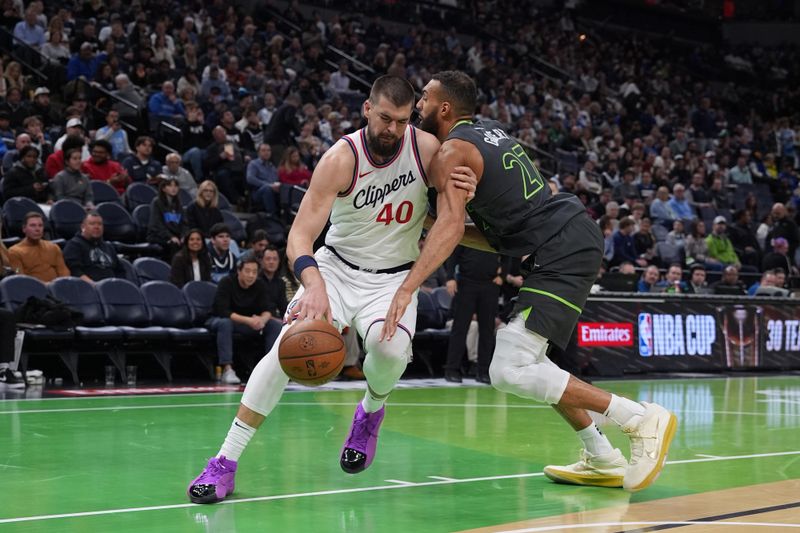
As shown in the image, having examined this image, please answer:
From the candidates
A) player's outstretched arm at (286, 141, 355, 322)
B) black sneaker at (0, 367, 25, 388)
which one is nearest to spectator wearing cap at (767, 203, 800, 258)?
black sneaker at (0, 367, 25, 388)

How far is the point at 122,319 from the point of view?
10609mm

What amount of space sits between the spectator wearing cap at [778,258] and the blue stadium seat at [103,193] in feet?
35.9

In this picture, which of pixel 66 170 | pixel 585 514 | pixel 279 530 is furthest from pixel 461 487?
pixel 66 170

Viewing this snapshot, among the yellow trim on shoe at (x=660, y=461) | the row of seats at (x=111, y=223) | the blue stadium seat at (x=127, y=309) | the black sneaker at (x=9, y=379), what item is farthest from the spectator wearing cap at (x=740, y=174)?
the yellow trim on shoe at (x=660, y=461)

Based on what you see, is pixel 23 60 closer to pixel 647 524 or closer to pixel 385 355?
pixel 385 355

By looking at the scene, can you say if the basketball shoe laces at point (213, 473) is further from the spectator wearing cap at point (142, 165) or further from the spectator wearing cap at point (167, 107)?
the spectator wearing cap at point (167, 107)

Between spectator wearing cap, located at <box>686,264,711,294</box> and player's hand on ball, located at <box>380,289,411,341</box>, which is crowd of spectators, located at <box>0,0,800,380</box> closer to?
spectator wearing cap, located at <box>686,264,711,294</box>

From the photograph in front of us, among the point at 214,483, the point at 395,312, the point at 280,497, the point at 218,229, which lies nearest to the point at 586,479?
the point at 395,312

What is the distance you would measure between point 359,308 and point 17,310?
6.00 meters

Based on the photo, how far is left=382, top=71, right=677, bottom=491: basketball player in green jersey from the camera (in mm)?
4965

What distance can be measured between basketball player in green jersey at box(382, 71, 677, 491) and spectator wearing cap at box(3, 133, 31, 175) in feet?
28.1

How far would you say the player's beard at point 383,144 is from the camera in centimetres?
490

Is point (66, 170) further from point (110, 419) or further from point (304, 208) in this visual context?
point (304, 208)

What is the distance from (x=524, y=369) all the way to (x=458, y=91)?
144 cm
